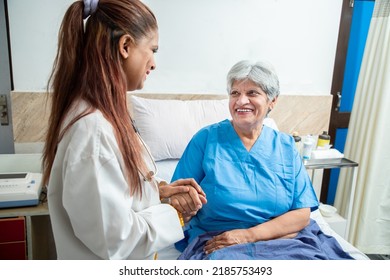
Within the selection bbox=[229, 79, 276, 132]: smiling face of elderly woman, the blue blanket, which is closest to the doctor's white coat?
the blue blanket

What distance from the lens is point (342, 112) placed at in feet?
7.52

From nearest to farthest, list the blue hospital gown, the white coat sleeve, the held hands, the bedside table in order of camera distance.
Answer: the white coat sleeve → the held hands → the blue hospital gown → the bedside table

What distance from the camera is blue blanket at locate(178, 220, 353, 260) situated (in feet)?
3.59

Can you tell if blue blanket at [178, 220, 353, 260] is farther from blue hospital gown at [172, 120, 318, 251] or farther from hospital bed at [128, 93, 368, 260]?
hospital bed at [128, 93, 368, 260]

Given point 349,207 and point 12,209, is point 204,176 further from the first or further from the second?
point 349,207

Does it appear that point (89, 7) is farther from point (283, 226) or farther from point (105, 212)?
point (283, 226)

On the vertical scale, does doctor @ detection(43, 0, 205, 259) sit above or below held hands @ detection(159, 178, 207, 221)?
above

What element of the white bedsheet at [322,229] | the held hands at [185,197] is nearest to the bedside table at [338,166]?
the white bedsheet at [322,229]

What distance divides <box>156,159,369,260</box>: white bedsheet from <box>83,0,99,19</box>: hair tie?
88cm

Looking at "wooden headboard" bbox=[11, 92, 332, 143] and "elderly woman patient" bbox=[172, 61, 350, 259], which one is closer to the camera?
"elderly woman patient" bbox=[172, 61, 350, 259]

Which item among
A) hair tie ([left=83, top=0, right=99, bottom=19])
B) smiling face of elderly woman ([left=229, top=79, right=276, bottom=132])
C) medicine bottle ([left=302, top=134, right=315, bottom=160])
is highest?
hair tie ([left=83, top=0, right=99, bottom=19])

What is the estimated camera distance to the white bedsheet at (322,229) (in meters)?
1.25

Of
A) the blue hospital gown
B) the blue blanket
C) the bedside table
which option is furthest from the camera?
the bedside table

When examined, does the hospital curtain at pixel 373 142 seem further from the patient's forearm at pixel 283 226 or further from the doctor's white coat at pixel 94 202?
the doctor's white coat at pixel 94 202
